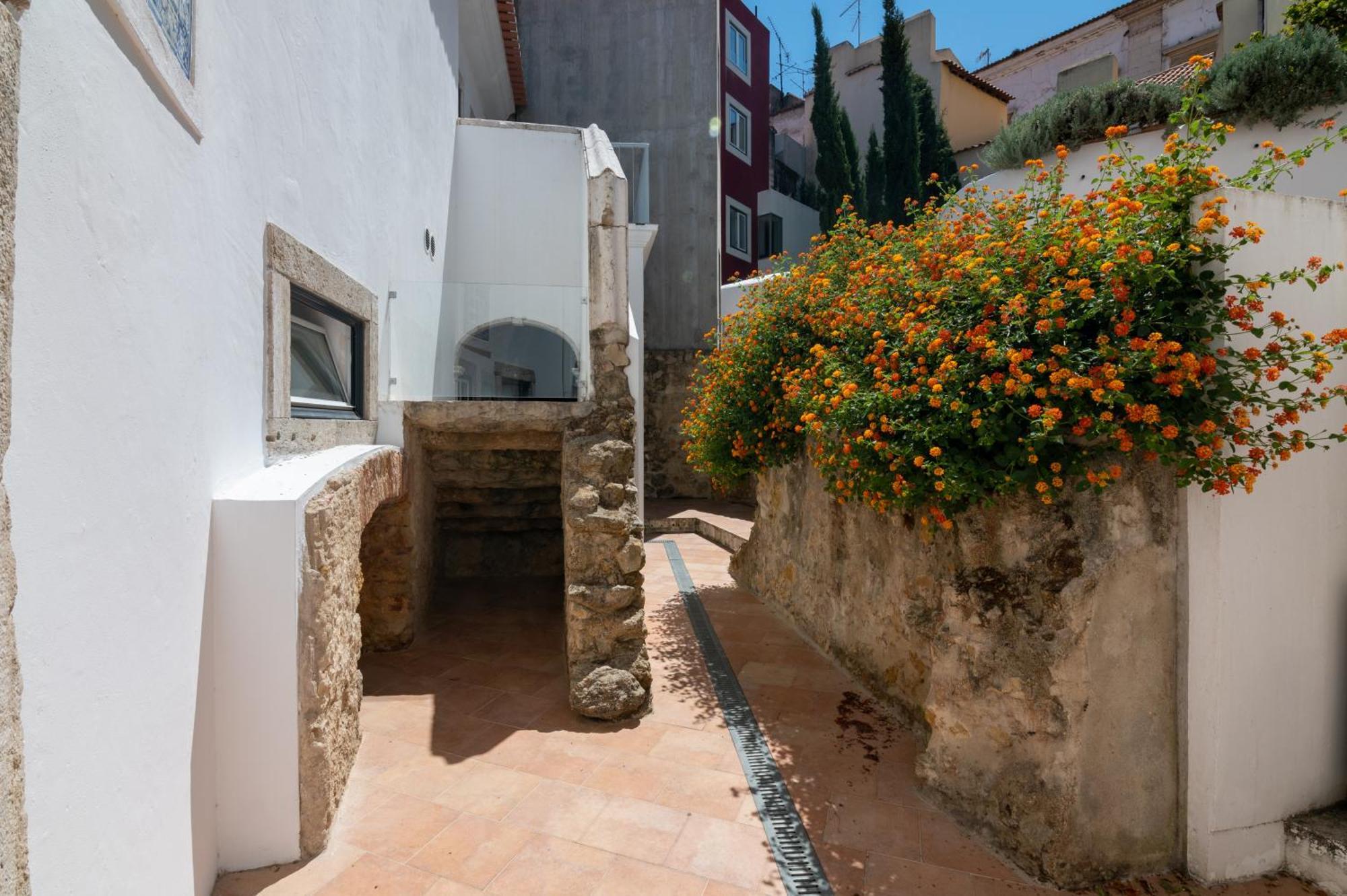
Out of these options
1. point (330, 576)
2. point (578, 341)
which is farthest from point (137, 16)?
point (578, 341)

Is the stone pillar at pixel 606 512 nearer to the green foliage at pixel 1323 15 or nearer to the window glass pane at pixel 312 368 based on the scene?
the window glass pane at pixel 312 368

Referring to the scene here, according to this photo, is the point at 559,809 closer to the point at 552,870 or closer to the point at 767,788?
the point at 552,870

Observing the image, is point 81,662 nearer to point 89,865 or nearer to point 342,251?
point 89,865

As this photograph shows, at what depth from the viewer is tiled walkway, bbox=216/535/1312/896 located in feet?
10.5

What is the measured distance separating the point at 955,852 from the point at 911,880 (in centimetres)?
38

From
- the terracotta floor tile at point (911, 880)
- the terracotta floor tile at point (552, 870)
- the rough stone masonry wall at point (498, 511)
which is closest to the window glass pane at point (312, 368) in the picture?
the rough stone masonry wall at point (498, 511)

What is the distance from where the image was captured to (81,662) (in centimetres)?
202

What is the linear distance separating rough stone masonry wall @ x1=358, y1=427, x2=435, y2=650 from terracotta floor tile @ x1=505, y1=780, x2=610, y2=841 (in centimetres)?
269

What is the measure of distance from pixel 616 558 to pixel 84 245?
3535 mm

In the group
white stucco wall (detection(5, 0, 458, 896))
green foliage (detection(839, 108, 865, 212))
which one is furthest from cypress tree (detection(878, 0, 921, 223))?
white stucco wall (detection(5, 0, 458, 896))

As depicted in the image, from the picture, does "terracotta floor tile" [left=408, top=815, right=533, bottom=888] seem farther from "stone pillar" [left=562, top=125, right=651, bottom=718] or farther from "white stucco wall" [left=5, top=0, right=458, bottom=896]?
"stone pillar" [left=562, top=125, right=651, bottom=718]

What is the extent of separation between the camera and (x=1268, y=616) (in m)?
3.29

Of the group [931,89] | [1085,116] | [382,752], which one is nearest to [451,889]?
[382,752]

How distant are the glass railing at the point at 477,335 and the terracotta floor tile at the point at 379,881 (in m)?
3.53
